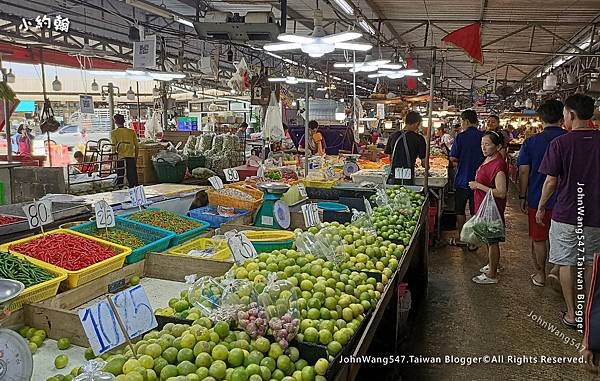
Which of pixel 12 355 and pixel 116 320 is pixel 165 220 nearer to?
pixel 116 320

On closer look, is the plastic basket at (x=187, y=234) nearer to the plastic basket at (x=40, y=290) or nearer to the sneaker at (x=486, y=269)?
the plastic basket at (x=40, y=290)

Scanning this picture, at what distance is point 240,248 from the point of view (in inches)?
111

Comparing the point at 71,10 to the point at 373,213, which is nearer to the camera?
the point at 373,213

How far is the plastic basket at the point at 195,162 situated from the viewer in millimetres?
11508

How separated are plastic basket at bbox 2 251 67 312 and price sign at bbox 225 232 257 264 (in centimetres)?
92

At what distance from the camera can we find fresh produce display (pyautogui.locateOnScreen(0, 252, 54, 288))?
247 cm

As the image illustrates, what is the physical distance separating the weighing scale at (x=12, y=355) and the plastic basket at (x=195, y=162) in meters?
10.1

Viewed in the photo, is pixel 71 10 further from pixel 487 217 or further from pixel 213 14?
pixel 487 217

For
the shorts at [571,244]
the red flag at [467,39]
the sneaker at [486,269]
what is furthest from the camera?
the red flag at [467,39]

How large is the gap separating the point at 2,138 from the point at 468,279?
1469 centimetres

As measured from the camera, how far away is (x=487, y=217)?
5359 millimetres

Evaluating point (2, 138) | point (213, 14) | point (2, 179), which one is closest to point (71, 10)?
point (2, 179)

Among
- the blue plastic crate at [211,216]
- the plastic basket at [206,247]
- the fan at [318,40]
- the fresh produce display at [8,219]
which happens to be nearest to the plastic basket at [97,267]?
the plastic basket at [206,247]

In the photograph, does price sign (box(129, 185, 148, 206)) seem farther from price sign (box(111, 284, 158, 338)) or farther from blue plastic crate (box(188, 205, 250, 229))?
price sign (box(111, 284, 158, 338))
